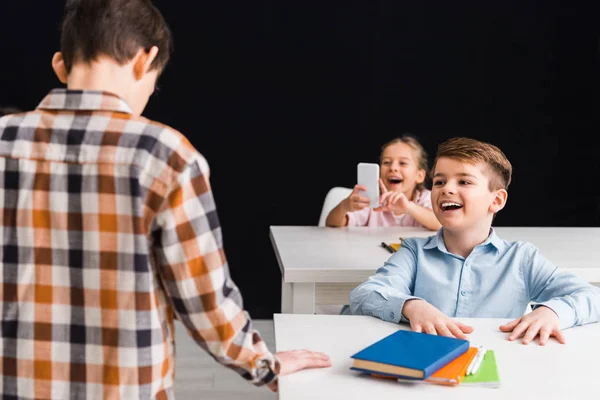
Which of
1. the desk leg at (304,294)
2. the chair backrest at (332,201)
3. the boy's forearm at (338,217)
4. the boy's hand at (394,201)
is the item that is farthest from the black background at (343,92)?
the desk leg at (304,294)

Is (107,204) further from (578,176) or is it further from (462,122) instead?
(578,176)

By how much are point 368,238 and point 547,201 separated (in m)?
2.08

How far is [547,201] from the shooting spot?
4.45 meters

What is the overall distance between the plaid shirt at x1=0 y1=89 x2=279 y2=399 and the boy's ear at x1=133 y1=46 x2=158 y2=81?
2.6 inches

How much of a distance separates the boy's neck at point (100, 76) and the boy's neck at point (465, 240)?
1.10 meters

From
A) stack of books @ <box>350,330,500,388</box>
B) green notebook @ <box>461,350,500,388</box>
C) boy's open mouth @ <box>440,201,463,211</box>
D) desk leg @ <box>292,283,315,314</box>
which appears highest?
boy's open mouth @ <box>440,201,463,211</box>

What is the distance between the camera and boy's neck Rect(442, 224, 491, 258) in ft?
6.39

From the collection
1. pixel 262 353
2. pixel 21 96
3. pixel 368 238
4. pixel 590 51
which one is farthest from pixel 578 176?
pixel 262 353

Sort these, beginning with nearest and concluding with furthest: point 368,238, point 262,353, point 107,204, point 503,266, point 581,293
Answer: point 107,204 < point 262,353 < point 581,293 < point 503,266 < point 368,238

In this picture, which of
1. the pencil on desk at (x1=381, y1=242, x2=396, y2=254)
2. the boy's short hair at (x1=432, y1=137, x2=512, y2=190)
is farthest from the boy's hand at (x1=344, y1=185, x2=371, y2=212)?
the boy's short hair at (x1=432, y1=137, x2=512, y2=190)

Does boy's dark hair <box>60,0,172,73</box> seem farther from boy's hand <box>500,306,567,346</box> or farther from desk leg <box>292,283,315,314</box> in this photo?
desk leg <box>292,283,315,314</box>

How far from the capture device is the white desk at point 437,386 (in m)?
1.19

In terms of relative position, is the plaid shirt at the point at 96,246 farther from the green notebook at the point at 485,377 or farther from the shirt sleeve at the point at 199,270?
the green notebook at the point at 485,377

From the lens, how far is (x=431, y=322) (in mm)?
1496
